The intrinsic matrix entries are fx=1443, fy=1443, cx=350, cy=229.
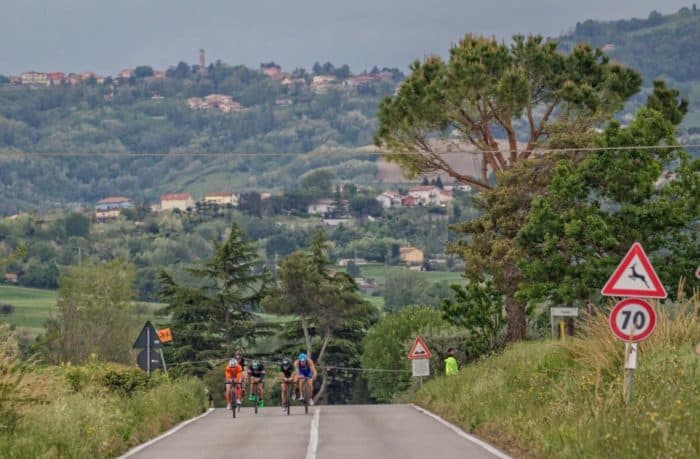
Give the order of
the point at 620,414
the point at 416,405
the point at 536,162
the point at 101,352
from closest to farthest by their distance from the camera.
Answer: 1. the point at 620,414
2. the point at 416,405
3. the point at 536,162
4. the point at 101,352

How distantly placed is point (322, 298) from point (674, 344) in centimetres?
7829

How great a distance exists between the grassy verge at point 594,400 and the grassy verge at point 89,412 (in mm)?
5861

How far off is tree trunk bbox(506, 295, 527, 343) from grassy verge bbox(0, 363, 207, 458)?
20.1 meters

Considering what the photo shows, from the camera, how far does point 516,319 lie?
5259 centimetres

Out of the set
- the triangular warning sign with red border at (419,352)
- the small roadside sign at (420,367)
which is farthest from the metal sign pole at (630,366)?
the small roadside sign at (420,367)

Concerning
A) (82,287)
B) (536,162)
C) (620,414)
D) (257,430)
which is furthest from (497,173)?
(82,287)

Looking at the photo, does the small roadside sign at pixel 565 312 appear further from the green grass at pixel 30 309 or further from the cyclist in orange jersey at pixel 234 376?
the green grass at pixel 30 309

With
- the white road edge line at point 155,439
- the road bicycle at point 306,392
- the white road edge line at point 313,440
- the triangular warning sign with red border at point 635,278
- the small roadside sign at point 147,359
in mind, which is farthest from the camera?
the small roadside sign at point 147,359

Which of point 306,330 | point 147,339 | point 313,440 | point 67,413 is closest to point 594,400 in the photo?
point 313,440

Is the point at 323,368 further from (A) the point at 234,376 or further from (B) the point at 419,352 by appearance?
(A) the point at 234,376

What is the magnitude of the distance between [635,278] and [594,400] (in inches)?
70.5

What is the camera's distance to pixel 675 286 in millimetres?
47719

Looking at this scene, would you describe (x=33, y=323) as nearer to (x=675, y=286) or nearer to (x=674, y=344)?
(x=675, y=286)

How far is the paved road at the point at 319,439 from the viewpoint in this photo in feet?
67.4
